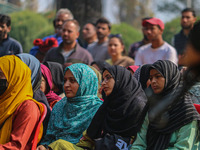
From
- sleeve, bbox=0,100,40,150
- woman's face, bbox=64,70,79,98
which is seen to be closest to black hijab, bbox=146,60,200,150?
woman's face, bbox=64,70,79,98

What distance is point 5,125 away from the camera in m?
3.47

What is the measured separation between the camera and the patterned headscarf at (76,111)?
3861 mm

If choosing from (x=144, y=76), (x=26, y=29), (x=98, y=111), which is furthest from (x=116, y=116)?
(x=26, y=29)

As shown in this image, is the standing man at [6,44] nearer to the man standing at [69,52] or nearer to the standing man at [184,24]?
the man standing at [69,52]

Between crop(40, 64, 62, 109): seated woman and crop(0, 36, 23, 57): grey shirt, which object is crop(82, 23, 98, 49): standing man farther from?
crop(40, 64, 62, 109): seated woman

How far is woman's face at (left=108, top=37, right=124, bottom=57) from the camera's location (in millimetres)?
6723

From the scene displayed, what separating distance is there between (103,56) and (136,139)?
4.26m

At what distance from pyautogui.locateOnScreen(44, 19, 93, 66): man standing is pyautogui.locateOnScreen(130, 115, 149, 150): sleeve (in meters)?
3.10

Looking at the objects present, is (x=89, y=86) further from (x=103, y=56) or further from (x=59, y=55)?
(x=103, y=56)

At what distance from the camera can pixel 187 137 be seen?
290 centimetres

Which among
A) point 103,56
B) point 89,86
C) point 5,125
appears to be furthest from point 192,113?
point 103,56

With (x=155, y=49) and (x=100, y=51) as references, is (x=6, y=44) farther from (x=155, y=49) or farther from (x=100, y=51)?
(x=155, y=49)

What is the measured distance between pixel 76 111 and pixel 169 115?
4.18ft

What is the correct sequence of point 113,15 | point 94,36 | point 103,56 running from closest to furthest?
point 103,56 < point 94,36 < point 113,15
